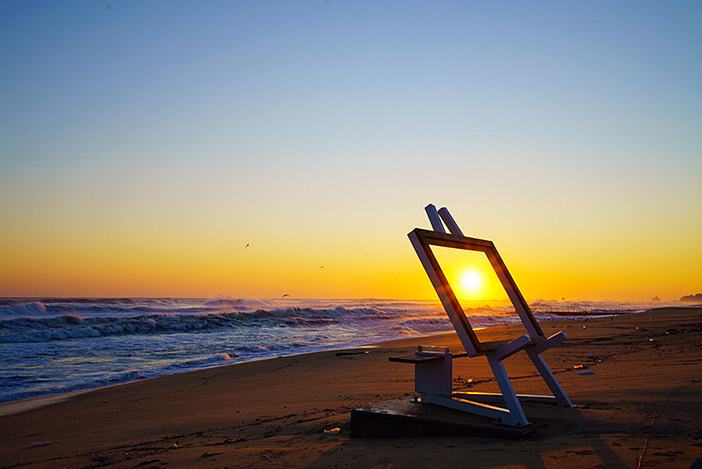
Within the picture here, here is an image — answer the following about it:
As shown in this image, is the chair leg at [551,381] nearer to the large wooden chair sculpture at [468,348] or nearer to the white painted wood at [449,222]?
the large wooden chair sculpture at [468,348]

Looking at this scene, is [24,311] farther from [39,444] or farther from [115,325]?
[39,444]

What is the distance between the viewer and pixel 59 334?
24844 millimetres

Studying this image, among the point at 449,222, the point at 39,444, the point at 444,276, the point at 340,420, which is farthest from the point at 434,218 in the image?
the point at 39,444

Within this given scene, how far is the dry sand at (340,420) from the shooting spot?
390cm

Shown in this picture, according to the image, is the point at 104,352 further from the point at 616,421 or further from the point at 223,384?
the point at 616,421

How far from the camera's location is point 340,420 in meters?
6.05

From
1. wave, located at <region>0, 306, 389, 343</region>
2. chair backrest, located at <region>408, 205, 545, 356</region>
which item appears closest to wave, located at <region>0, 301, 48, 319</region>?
wave, located at <region>0, 306, 389, 343</region>

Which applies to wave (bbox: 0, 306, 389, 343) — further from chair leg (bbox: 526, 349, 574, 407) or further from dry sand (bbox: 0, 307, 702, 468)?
chair leg (bbox: 526, 349, 574, 407)

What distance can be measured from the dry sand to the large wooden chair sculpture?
365mm

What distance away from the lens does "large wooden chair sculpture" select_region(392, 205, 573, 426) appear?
4.47m

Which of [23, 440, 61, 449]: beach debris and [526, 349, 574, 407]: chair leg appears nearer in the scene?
[526, 349, 574, 407]: chair leg

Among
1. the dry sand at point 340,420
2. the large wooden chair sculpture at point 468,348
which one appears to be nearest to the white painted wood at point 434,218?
the large wooden chair sculpture at point 468,348

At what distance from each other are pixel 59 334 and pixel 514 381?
2476 cm

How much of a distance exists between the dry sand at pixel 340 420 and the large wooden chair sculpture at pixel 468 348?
365mm
